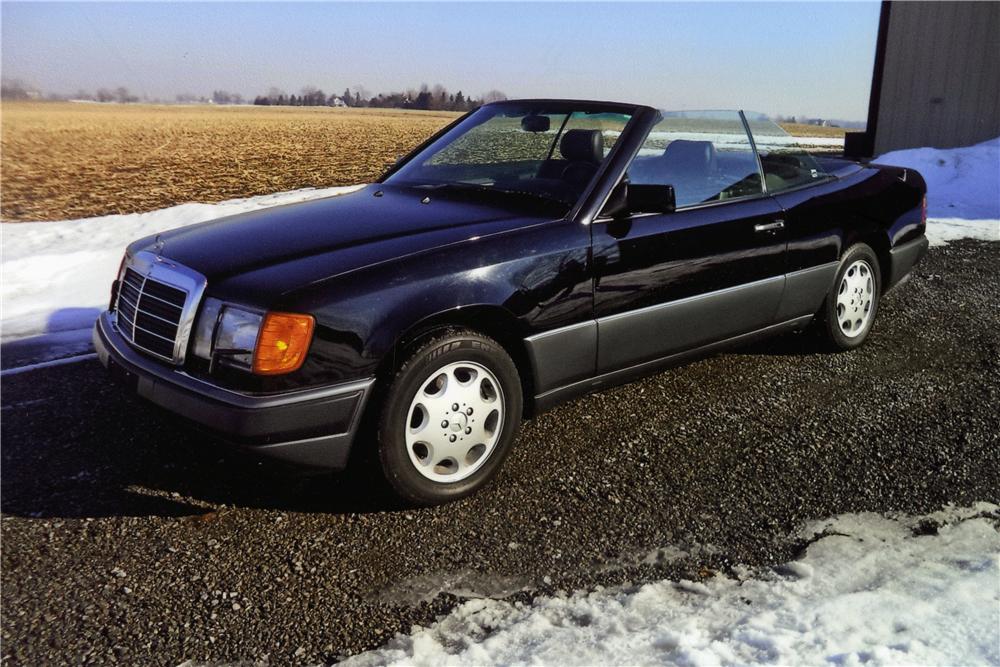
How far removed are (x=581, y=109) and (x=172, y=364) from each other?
241 centimetres

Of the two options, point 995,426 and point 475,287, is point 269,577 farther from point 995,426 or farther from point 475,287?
point 995,426

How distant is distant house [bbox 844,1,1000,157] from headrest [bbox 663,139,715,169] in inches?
551

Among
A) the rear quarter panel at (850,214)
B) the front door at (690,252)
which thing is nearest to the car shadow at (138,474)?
the front door at (690,252)

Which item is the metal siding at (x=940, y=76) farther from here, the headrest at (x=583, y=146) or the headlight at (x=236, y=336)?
the headlight at (x=236, y=336)

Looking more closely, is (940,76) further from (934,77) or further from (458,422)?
(458,422)

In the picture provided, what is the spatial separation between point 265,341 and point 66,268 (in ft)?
19.0

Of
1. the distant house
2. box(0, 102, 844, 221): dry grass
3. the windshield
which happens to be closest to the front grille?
the windshield

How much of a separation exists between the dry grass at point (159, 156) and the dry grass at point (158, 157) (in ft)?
0.06

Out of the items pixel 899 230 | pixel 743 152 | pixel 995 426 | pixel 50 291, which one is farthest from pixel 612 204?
pixel 50 291

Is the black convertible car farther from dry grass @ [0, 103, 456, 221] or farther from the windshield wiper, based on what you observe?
dry grass @ [0, 103, 456, 221]

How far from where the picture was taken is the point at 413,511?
3361 mm

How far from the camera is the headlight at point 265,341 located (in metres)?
2.95

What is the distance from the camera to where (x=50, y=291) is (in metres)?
6.96

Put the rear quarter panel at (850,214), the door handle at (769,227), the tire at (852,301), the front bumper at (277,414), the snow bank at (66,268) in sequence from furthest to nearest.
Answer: the snow bank at (66,268) < the tire at (852,301) < the rear quarter panel at (850,214) < the door handle at (769,227) < the front bumper at (277,414)
